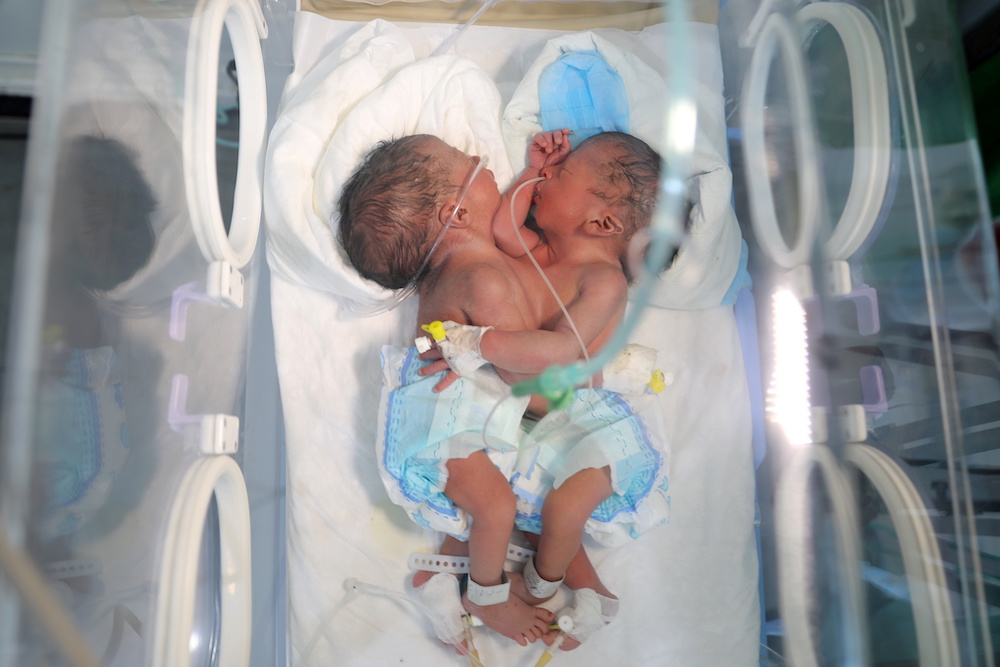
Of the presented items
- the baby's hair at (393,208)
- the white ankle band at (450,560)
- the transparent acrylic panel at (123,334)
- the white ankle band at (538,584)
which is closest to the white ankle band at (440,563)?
the white ankle band at (450,560)

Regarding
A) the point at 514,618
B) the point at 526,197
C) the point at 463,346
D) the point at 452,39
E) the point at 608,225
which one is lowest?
the point at 514,618

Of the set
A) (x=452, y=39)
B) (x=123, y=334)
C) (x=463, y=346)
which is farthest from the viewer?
(x=452, y=39)

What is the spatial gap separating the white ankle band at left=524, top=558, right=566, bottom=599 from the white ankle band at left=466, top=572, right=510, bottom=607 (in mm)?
52

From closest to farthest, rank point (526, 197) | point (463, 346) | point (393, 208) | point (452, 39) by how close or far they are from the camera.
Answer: point (463, 346), point (393, 208), point (526, 197), point (452, 39)

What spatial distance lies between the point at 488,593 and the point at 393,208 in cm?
75

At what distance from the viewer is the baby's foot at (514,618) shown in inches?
47.8

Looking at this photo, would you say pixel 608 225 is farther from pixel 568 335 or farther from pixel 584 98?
pixel 584 98

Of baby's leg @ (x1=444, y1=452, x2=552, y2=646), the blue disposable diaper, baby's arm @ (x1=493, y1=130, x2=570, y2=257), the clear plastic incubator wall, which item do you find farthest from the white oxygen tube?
baby's leg @ (x1=444, y1=452, x2=552, y2=646)

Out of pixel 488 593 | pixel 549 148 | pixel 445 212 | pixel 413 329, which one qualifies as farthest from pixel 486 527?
pixel 549 148

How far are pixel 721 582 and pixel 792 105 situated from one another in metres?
1.01

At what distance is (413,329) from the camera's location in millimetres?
1441

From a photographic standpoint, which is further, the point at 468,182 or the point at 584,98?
the point at 584,98

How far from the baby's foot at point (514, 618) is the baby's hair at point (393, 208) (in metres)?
0.67

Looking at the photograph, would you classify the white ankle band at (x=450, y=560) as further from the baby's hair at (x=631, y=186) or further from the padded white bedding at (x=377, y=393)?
the baby's hair at (x=631, y=186)
